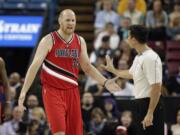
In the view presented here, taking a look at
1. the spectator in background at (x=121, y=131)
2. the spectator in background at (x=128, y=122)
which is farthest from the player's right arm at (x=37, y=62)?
the spectator in background at (x=128, y=122)

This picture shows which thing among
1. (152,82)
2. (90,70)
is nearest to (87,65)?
(90,70)

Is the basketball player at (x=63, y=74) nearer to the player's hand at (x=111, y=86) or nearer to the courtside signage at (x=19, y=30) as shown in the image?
the player's hand at (x=111, y=86)

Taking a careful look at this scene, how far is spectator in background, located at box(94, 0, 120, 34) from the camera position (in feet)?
58.4

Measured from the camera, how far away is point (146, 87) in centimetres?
949

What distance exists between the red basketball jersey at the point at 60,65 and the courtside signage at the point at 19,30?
8.40 m

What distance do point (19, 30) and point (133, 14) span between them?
3.01 metres

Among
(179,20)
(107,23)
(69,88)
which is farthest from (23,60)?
(69,88)

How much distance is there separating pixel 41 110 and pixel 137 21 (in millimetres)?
4022

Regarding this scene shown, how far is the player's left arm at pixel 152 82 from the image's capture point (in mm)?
9234

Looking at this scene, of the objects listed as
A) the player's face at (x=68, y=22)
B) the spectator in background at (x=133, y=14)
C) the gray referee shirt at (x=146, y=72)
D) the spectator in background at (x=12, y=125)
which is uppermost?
the player's face at (x=68, y=22)

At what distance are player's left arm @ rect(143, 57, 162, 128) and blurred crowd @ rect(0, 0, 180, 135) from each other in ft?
12.0

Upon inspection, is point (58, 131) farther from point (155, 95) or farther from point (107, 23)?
point (107, 23)

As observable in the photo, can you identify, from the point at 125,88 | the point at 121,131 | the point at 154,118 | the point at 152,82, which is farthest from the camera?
the point at 125,88

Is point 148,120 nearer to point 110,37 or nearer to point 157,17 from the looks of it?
point 110,37
